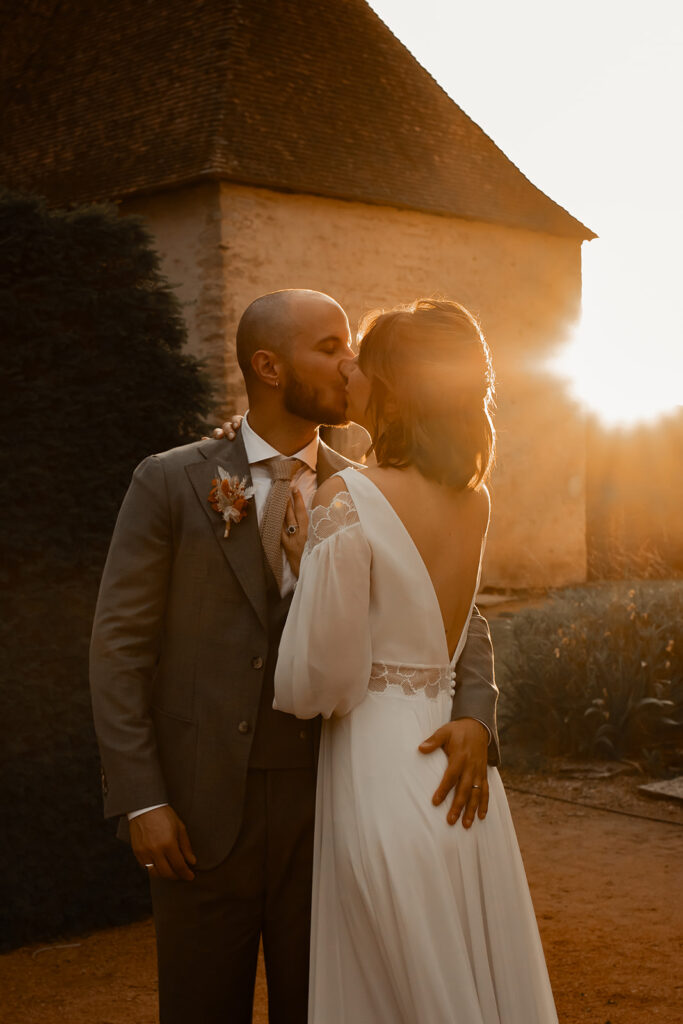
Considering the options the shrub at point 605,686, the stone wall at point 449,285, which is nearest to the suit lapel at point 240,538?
the shrub at point 605,686

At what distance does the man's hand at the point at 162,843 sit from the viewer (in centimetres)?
256

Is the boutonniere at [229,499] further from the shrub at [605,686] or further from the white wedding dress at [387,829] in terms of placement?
the shrub at [605,686]

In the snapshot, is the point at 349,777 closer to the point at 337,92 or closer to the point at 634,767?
the point at 634,767

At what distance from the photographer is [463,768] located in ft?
8.13

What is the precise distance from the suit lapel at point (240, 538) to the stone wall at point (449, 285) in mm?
10876

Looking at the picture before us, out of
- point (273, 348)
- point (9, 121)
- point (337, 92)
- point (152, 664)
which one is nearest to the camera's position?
point (152, 664)

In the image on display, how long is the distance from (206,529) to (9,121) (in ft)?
55.7

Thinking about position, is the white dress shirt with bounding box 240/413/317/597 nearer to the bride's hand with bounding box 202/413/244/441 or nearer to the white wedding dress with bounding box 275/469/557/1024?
the bride's hand with bounding box 202/413/244/441

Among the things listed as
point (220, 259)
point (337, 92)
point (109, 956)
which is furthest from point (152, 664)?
point (337, 92)

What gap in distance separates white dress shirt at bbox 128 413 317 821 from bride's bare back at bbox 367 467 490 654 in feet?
1.33

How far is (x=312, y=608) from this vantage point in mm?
2354

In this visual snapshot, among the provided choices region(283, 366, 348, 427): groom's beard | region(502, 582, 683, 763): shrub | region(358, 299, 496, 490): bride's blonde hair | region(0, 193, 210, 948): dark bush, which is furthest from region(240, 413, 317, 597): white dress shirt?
region(502, 582, 683, 763): shrub

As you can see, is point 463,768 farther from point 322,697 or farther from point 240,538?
point 240,538

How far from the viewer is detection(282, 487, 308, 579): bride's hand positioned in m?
2.66
